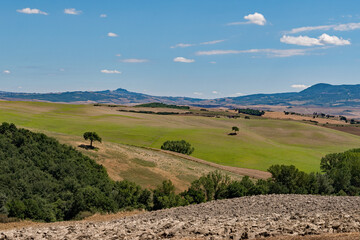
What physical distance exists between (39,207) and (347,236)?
121ft

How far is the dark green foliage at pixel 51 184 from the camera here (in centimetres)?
4517

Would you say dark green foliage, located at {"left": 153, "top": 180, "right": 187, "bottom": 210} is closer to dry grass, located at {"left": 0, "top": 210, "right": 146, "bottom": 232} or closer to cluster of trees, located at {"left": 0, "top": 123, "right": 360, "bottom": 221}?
cluster of trees, located at {"left": 0, "top": 123, "right": 360, "bottom": 221}

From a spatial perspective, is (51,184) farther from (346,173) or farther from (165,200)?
(346,173)

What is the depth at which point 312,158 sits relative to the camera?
13012cm

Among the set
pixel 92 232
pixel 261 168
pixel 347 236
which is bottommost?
pixel 261 168

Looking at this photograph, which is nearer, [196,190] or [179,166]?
[196,190]

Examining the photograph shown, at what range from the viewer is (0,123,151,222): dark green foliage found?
→ 4517 cm

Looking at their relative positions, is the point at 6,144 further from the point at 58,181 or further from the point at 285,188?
the point at 285,188

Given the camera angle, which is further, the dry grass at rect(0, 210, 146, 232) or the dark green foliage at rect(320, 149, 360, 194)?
the dark green foliage at rect(320, 149, 360, 194)

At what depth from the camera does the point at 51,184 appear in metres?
54.1

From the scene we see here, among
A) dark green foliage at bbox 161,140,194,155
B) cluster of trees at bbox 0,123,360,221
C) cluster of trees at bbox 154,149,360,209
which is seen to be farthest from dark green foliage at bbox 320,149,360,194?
dark green foliage at bbox 161,140,194,155

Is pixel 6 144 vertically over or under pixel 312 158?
over

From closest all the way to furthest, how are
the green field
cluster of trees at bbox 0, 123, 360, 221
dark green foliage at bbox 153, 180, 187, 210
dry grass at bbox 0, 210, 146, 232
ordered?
dry grass at bbox 0, 210, 146, 232, cluster of trees at bbox 0, 123, 360, 221, dark green foliage at bbox 153, 180, 187, 210, the green field

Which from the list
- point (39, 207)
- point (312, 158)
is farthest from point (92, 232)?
point (312, 158)
